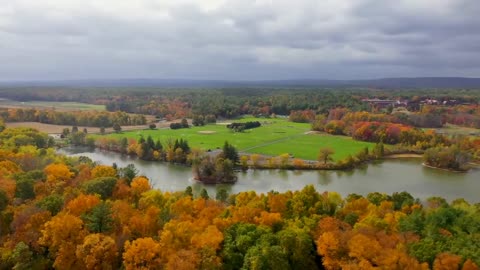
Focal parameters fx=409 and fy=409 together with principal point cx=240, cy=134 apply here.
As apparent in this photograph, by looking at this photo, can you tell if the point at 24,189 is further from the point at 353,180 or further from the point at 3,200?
the point at 353,180

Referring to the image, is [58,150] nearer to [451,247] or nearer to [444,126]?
[451,247]

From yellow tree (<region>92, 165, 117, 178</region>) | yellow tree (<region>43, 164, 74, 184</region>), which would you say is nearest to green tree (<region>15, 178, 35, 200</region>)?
yellow tree (<region>43, 164, 74, 184</region>)

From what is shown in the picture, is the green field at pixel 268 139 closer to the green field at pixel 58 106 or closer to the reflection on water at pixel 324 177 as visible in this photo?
the reflection on water at pixel 324 177

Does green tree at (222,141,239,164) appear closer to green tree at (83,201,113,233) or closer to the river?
the river

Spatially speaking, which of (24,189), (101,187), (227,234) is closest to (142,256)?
(227,234)

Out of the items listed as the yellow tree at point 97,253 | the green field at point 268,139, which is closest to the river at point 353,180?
the green field at point 268,139

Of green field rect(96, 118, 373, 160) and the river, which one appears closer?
the river
